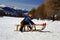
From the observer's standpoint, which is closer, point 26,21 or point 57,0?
point 26,21

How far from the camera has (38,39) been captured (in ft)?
31.3

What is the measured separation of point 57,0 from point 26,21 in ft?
170

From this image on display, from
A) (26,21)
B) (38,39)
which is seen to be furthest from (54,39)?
(26,21)

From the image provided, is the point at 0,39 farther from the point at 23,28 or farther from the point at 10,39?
the point at 23,28

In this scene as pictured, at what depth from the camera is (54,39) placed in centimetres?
955

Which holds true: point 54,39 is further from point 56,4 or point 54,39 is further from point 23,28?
point 56,4

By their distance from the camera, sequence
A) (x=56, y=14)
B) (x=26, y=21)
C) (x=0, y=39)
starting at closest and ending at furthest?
(x=0, y=39)
(x=26, y=21)
(x=56, y=14)

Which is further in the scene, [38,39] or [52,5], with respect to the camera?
[52,5]

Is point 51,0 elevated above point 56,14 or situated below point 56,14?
above

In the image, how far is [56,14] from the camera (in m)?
61.2

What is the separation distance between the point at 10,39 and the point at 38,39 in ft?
4.15

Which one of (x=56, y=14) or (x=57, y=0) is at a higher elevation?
(x=57, y=0)

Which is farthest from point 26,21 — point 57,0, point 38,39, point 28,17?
point 57,0

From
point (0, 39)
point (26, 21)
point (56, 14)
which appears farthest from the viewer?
point (56, 14)
